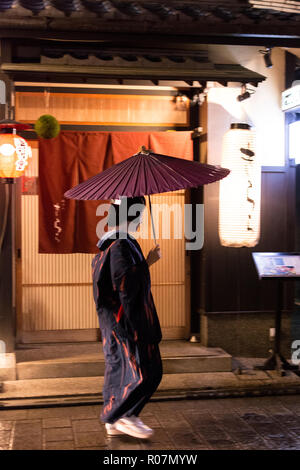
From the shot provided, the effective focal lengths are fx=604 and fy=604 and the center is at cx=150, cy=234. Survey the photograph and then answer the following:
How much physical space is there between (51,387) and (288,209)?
491cm

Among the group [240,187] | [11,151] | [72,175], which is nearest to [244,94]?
[240,187]

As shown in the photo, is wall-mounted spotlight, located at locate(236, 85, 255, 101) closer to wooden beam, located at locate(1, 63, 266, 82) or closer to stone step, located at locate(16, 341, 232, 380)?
wooden beam, located at locate(1, 63, 266, 82)

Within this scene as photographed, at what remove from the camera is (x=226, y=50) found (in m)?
9.98

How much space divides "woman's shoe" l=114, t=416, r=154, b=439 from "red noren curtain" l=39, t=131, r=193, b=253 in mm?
3609

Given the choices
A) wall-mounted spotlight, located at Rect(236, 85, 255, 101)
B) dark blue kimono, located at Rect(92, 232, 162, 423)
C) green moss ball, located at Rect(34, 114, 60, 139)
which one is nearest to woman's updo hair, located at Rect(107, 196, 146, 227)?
dark blue kimono, located at Rect(92, 232, 162, 423)

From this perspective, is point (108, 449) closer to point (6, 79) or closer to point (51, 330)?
point (51, 330)

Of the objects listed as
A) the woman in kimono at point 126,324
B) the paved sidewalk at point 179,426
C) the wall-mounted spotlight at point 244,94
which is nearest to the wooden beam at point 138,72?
the wall-mounted spotlight at point 244,94

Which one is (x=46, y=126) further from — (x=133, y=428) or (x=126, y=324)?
(x=133, y=428)

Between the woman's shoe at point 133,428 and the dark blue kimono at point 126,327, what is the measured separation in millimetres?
61

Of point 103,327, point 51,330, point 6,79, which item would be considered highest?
point 6,79

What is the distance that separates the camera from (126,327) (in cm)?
648

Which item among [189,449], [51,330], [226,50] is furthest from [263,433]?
[226,50]

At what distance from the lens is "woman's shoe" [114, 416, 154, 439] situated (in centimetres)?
645
